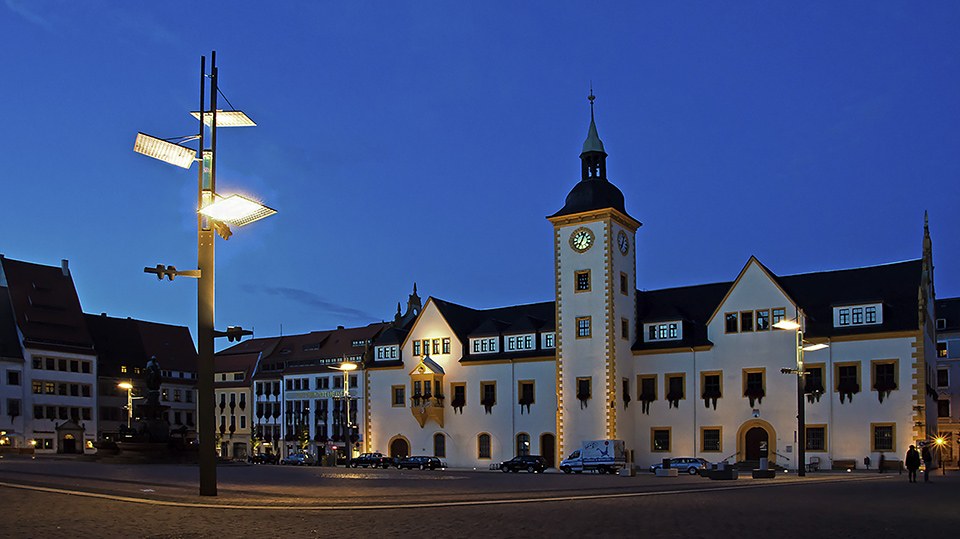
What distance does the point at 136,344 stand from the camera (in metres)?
111

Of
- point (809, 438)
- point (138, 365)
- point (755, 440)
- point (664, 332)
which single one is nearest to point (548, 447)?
point (664, 332)

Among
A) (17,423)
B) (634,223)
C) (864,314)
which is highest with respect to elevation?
(634,223)

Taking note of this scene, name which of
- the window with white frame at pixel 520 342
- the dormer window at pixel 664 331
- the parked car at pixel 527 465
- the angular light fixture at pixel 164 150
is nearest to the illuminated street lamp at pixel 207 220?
the angular light fixture at pixel 164 150

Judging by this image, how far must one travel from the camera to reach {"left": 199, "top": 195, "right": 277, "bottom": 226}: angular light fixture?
20.1 metres

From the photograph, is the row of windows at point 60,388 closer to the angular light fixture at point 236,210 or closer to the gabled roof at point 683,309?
the gabled roof at point 683,309

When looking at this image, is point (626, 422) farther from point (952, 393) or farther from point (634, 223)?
point (952, 393)

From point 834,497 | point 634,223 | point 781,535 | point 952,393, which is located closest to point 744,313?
point 634,223

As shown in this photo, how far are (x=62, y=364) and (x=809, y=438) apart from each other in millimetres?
73276

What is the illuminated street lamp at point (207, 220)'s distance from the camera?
2020cm

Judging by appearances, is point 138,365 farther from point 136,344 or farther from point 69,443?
point 69,443

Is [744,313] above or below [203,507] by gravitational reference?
above

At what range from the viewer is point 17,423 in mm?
91938

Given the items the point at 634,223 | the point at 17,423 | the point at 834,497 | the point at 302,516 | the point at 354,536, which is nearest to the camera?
the point at 354,536

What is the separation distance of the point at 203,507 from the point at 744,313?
50795mm
